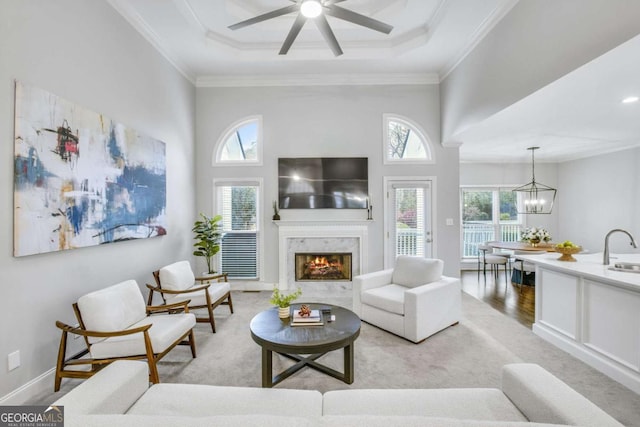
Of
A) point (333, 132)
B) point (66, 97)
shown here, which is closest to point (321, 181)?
point (333, 132)

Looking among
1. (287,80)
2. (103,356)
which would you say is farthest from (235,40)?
(103,356)

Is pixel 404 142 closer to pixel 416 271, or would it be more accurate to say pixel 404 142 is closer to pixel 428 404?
pixel 416 271

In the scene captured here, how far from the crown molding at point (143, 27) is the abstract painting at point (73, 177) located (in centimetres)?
131

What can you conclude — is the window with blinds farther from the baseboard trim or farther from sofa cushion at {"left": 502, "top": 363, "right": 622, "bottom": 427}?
sofa cushion at {"left": 502, "top": 363, "right": 622, "bottom": 427}

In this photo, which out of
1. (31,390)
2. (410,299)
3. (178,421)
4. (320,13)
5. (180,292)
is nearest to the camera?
(178,421)

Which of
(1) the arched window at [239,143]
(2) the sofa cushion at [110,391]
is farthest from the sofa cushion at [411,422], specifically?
(1) the arched window at [239,143]

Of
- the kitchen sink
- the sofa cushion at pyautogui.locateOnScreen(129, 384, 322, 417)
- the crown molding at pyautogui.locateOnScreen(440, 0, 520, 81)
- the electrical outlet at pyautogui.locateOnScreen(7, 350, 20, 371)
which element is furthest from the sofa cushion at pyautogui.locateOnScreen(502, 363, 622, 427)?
the crown molding at pyautogui.locateOnScreen(440, 0, 520, 81)

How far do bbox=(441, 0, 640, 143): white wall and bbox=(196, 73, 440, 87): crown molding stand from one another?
0.77 m

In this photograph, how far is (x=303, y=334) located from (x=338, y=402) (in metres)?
0.95

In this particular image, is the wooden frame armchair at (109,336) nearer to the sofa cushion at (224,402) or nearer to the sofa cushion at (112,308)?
the sofa cushion at (112,308)

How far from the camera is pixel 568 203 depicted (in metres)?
7.05

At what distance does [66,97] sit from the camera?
2.61m

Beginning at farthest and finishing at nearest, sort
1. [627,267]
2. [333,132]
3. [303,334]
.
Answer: [333,132]
[627,267]
[303,334]

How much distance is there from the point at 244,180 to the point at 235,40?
218 cm
